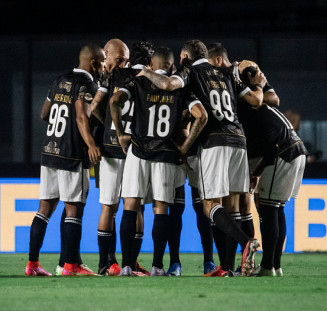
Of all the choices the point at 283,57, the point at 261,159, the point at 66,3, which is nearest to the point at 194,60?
the point at 261,159

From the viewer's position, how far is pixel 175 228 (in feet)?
23.9

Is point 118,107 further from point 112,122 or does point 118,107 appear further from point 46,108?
point 46,108

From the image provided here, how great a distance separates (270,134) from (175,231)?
110 cm

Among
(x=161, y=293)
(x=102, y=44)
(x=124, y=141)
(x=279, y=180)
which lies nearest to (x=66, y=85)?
(x=124, y=141)

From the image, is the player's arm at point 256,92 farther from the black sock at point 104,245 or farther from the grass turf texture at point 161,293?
the black sock at point 104,245

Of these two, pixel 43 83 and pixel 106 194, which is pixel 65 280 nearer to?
pixel 106 194

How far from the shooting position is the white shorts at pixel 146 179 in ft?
22.0

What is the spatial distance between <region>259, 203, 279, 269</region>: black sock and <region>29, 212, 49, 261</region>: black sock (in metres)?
1.72

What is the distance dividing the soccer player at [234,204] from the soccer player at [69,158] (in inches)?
37.3

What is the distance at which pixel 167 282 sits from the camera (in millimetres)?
6145

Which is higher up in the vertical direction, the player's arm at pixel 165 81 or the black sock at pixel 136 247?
the player's arm at pixel 165 81

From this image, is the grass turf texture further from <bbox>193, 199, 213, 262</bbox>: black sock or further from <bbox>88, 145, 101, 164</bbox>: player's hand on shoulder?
<bbox>88, 145, 101, 164</bbox>: player's hand on shoulder

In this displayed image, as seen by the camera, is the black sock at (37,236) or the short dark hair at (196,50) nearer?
the short dark hair at (196,50)

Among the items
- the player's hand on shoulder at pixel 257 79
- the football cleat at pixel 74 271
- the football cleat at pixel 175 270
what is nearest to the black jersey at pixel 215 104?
the player's hand on shoulder at pixel 257 79
